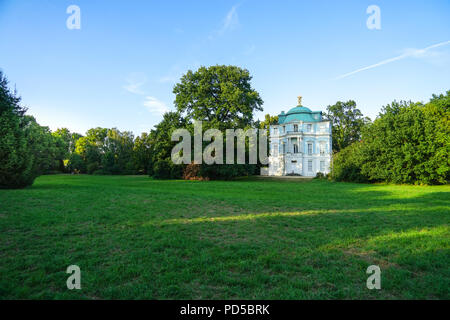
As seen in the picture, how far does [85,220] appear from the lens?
641 cm

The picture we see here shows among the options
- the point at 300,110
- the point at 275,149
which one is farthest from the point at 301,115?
the point at 275,149

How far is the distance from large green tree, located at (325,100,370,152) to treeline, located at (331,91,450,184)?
73.5 feet

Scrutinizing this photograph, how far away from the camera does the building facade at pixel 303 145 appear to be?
37906 millimetres

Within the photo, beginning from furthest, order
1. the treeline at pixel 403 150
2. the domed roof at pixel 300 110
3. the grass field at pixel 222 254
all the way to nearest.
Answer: the domed roof at pixel 300 110
the treeline at pixel 403 150
the grass field at pixel 222 254

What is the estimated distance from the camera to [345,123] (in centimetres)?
4756

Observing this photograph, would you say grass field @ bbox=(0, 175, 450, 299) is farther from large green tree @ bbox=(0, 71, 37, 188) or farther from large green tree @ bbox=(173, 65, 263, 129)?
large green tree @ bbox=(173, 65, 263, 129)

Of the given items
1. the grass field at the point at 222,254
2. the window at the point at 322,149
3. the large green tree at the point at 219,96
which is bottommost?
the grass field at the point at 222,254

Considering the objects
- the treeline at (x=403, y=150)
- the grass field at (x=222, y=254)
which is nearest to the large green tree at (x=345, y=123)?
the treeline at (x=403, y=150)

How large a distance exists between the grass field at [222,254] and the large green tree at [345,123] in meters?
43.7

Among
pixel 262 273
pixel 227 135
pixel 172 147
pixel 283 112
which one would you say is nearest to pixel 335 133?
pixel 283 112

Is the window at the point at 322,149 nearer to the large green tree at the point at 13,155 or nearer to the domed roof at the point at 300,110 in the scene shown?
the domed roof at the point at 300,110

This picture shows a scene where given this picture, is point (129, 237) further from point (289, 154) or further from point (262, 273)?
point (289, 154)

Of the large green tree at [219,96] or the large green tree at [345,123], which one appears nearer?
the large green tree at [219,96]
